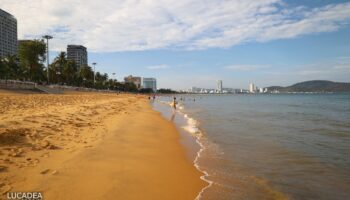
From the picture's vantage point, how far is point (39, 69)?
70.7 meters

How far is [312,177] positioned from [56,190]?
241 inches

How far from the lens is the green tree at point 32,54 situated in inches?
2490

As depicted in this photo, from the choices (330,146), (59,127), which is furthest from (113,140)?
(330,146)

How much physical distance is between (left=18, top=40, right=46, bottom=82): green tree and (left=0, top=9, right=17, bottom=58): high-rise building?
71917 millimetres

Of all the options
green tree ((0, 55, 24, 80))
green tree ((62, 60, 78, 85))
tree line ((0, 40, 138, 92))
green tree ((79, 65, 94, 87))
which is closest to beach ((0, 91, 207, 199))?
tree line ((0, 40, 138, 92))

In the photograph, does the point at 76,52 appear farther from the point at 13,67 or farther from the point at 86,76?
the point at 13,67

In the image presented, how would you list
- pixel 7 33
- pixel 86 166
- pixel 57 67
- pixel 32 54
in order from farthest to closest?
pixel 7 33 < pixel 57 67 < pixel 32 54 < pixel 86 166

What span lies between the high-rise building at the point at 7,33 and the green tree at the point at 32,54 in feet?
236

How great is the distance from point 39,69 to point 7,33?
263ft

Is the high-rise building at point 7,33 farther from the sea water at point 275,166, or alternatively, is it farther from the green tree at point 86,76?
the sea water at point 275,166

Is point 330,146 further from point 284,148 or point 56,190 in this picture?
point 56,190

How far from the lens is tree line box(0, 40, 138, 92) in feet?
209

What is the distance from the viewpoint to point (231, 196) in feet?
18.9

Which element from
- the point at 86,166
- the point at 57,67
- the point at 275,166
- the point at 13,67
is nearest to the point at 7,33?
the point at 57,67
